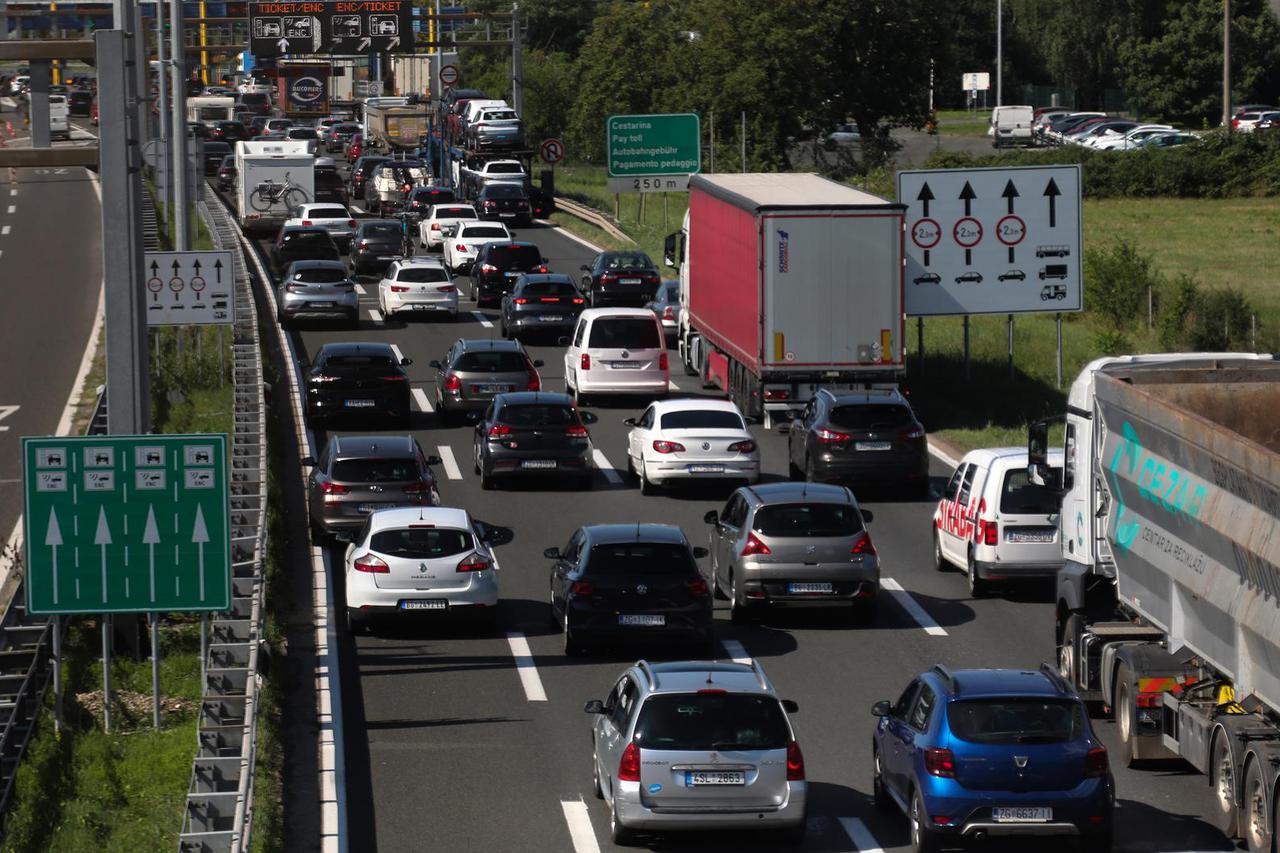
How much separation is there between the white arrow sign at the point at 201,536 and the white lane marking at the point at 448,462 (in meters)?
13.6

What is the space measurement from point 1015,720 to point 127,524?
8.70m

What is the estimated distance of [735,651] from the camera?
75.0ft

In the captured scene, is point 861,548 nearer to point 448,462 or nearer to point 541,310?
point 448,462

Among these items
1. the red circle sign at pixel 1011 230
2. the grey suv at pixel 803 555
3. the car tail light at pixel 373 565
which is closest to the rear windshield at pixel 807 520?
the grey suv at pixel 803 555

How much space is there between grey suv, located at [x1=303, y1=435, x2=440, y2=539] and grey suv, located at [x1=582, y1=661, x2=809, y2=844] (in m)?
12.1

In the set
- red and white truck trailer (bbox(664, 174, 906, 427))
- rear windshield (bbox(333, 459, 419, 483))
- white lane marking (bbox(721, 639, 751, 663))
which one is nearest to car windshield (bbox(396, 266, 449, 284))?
→ red and white truck trailer (bbox(664, 174, 906, 427))

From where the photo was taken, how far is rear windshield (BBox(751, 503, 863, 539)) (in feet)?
78.7

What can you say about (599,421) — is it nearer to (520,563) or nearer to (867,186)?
(520,563)

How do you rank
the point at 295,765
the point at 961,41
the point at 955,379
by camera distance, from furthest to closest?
1. the point at 961,41
2. the point at 955,379
3. the point at 295,765

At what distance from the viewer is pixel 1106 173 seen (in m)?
84.2

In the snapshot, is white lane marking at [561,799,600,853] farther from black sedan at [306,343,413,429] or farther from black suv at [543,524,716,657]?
black sedan at [306,343,413,429]

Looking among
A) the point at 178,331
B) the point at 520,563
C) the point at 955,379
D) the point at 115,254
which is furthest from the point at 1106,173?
the point at 115,254

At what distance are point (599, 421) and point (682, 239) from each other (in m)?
9.43

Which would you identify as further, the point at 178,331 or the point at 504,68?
the point at 504,68
